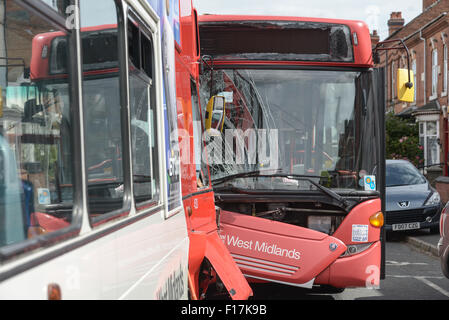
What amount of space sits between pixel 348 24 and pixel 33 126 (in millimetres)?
4772

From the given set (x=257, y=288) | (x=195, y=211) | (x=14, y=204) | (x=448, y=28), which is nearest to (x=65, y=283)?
(x=14, y=204)

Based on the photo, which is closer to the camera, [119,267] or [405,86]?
[119,267]

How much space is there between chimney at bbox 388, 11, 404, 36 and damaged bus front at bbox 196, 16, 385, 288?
123 ft

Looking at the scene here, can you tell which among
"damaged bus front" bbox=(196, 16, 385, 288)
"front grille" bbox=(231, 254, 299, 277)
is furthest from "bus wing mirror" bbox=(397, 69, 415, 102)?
"front grille" bbox=(231, 254, 299, 277)

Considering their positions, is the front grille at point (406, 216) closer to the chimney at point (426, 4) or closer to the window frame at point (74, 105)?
the window frame at point (74, 105)

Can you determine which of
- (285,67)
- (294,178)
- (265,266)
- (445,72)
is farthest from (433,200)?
(445,72)

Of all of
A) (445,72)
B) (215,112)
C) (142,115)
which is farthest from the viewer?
(445,72)

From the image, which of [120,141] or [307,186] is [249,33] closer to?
[307,186]

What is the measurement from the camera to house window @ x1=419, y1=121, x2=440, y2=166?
2919 cm

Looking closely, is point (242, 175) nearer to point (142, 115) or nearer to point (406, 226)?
point (142, 115)

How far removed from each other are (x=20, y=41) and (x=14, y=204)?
24.5 inches

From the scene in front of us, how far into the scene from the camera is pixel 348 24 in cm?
653

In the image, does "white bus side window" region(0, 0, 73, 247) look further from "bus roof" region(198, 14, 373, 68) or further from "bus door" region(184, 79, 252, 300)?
"bus roof" region(198, 14, 373, 68)

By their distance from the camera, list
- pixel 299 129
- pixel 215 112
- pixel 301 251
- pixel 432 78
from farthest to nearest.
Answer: pixel 432 78, pixel 299 129, pixel 301 251, pixel 215 112
